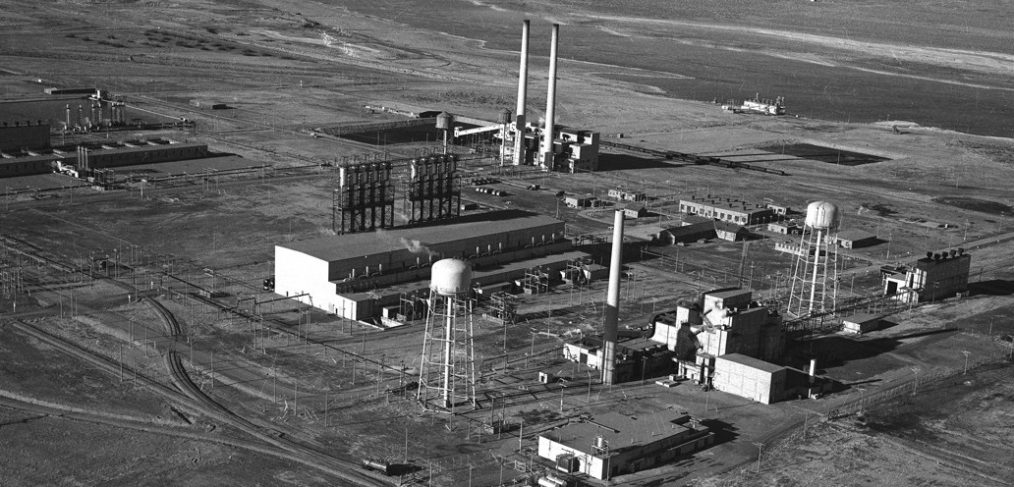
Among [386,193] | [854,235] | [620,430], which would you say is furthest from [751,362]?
[854,235]

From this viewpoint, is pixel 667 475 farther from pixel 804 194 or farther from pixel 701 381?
pixel 804 194

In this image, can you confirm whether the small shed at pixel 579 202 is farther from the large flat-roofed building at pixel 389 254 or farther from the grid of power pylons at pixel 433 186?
the large flat-roofed building at pixel 389 254

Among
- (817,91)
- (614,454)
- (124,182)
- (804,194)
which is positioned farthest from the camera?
(817,91)

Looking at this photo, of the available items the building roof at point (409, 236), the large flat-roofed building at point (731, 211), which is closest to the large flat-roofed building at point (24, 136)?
the building roof at point (409, 236)

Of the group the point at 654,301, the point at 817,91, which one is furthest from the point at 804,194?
the point at 817,91

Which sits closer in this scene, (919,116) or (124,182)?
(124,182)

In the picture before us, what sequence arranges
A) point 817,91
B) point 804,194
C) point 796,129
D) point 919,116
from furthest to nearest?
point 817,91, point 919,116, point 796,129, point 804,194

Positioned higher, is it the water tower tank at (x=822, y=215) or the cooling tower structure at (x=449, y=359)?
the water tower tank at (x=822, y=215)

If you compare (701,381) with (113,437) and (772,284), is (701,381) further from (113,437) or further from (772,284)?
(113,437)
